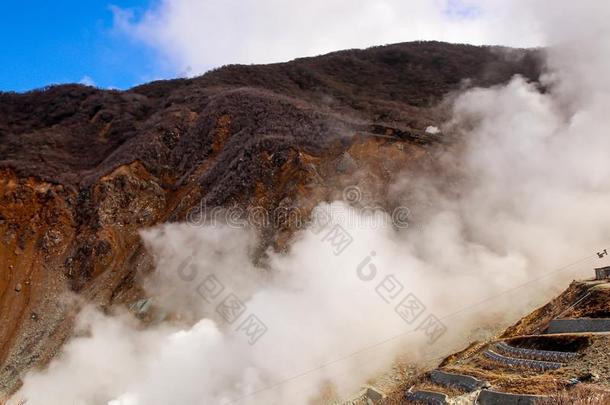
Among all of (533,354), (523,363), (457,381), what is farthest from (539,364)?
(457,381)

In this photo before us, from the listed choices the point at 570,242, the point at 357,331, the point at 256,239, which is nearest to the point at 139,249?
the point at 256,239

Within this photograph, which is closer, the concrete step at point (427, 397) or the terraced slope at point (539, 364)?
the terraced slope at point (539, 364)

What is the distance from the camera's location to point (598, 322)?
722 inches

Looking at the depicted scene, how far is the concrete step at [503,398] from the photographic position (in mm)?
14934

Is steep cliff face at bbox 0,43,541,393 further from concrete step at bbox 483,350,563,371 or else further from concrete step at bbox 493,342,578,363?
concrete step at bbox 483,350,563,371

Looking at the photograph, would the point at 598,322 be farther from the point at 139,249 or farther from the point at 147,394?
the point at 139,249

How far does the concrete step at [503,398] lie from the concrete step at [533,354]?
2.63m

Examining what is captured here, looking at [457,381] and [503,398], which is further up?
[457,381]

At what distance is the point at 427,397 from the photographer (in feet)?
59.5

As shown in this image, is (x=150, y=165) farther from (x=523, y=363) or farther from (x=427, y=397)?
(x=523, y=363)

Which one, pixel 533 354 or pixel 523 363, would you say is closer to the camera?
pixel 523 363

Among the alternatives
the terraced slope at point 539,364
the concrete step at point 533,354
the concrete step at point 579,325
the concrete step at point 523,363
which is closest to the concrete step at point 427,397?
the terraced slope at point 539,364

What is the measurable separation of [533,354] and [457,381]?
8.22 feet

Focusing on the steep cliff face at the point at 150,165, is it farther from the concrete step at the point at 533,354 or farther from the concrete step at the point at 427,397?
the concrete step at the point at 533,354
